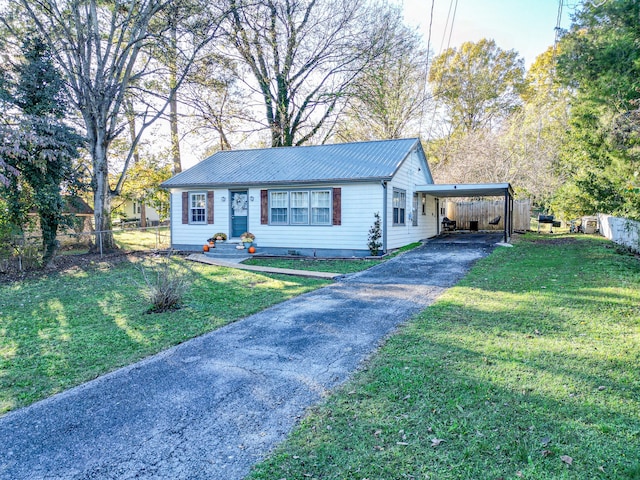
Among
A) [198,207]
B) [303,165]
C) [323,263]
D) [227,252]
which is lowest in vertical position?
[323,263]

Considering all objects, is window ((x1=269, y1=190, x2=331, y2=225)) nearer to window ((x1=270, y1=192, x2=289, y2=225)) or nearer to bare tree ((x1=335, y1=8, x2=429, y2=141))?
window ((x1=270, y1=192, x2=289, y2=225))

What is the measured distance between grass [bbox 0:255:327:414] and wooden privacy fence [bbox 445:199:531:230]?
17.4 metres

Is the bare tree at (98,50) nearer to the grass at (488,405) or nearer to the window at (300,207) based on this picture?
the window at (300,207)

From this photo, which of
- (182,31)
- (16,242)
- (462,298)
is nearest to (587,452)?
(462,298)

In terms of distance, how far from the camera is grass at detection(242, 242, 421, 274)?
11.8 m

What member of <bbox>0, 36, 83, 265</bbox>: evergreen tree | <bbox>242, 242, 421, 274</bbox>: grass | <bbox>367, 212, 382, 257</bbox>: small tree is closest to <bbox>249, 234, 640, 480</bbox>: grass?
<bbox>242, 242, 421, 274</bbox>: grass

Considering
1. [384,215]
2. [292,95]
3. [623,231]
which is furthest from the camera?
[292,95]

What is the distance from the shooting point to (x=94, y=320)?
6688 mm

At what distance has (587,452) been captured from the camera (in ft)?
9.09

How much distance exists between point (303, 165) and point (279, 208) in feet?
6.43

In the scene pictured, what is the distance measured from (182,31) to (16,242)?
9.98 m

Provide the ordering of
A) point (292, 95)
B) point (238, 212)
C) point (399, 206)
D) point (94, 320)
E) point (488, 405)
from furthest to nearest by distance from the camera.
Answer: point (292, 95) < point (238, 212) < point (399, 206) < point (94, 320) < point (488, 405)

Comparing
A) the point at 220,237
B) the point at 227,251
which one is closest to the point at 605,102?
the point at 227,251

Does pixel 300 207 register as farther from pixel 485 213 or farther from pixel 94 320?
pixel 485 213
